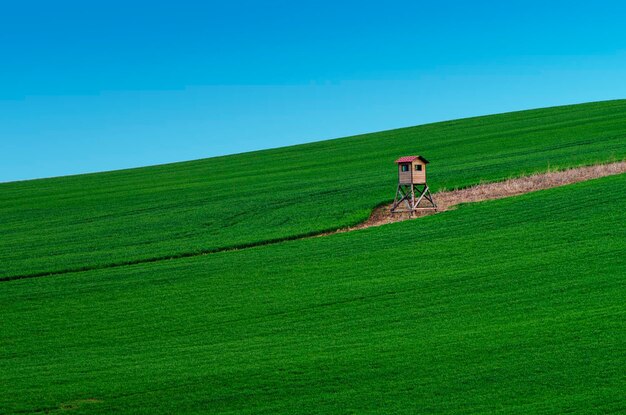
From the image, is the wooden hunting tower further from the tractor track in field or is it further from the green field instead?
the green field

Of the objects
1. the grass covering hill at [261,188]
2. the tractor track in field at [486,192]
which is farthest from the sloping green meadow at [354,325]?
the grass covering hill at [261,188]

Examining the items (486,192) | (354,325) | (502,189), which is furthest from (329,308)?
(502,189)

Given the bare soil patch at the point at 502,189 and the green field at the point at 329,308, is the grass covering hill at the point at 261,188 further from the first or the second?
the bare soil patch at the point at 502,189

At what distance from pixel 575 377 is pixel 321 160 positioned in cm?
4289

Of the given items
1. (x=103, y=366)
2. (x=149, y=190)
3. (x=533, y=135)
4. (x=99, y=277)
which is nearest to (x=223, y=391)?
(x=103, y=366)

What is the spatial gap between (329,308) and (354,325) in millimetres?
1634

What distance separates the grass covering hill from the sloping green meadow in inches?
161

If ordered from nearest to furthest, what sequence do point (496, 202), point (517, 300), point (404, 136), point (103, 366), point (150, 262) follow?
point (103, 366)
point (517, 300)
point (150, 262)
point (496, 202)
point (404, 136)

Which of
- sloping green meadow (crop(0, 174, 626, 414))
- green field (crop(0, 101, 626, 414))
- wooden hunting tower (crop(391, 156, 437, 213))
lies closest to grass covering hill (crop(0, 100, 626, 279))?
green field (crop(0, 101, 626, 414))

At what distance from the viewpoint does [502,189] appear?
35406mm

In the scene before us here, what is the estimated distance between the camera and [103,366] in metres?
17.9

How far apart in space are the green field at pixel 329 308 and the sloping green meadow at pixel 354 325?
0.06 meters

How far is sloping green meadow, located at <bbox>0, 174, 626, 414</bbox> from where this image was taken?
49.9 feet

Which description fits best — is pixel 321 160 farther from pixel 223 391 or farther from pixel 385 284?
pixel 223 391
